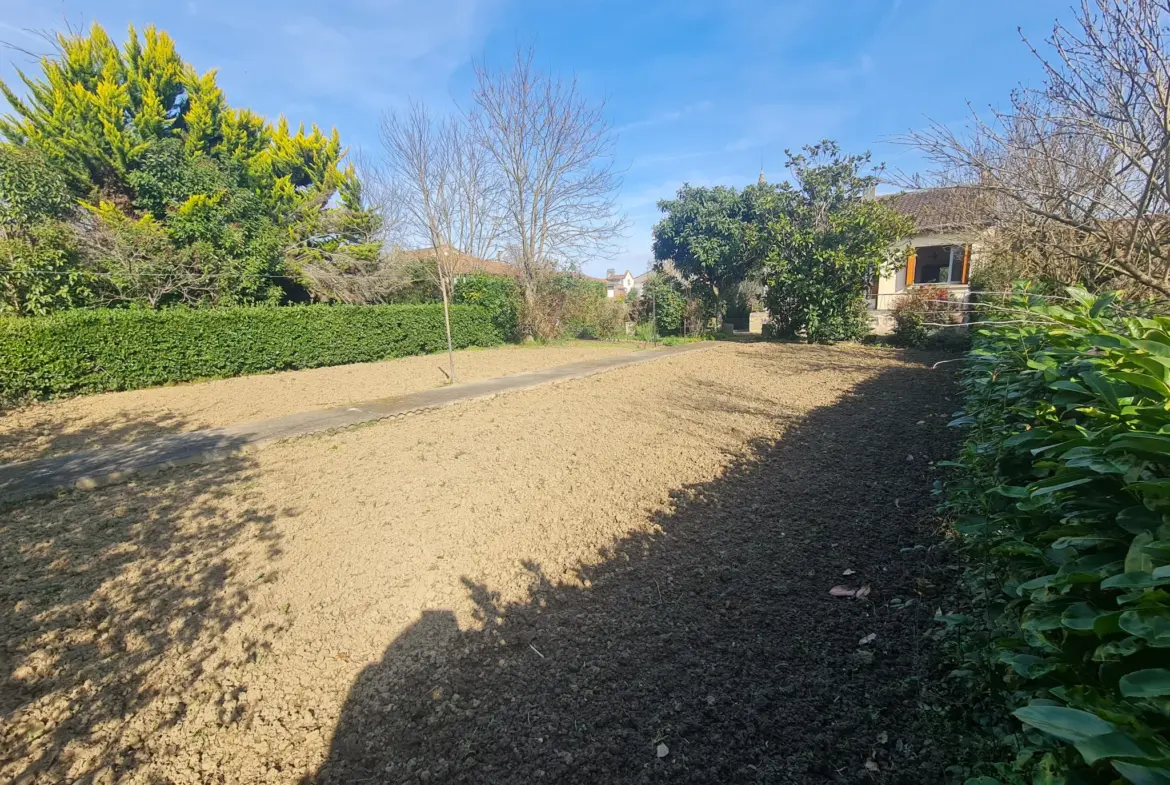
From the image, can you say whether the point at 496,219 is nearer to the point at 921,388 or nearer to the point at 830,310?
the point at 830,310

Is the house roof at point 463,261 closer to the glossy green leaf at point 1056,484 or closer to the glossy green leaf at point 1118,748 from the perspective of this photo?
the glossy green leaf at point 1056,484

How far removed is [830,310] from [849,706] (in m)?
14.7

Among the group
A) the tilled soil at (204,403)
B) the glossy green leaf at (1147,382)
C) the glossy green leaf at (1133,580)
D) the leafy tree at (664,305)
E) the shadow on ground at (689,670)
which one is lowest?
the shadow on ground at (689,670)

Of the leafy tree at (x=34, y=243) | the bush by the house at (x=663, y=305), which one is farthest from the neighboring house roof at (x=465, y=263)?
the leafy tree at (x=34, y=243)

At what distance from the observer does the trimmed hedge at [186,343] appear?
714cm

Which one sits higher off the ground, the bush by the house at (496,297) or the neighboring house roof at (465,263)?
the neighboring house roof at (465,263)

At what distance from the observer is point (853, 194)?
1439cm

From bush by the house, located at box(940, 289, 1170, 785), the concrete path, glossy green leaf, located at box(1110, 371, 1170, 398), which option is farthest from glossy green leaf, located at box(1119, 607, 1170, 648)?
the concrete path

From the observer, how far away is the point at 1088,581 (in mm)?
1024

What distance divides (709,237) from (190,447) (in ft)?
59.1

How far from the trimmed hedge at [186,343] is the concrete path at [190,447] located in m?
3.44

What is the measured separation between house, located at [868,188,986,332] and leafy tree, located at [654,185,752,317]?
16.3 ft

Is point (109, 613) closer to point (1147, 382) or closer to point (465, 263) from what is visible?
point (1147, 382)

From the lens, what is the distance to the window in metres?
18.0
